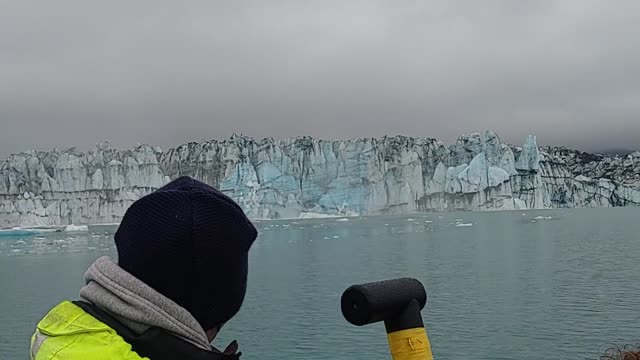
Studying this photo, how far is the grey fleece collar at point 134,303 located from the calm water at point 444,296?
10.8 m

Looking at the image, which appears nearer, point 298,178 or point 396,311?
point 396,311

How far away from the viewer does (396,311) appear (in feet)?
3.69

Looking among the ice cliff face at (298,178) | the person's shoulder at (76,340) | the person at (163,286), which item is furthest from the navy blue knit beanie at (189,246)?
the ice cliff face at (298,178)

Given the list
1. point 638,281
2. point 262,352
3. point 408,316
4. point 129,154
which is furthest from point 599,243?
point 129,154

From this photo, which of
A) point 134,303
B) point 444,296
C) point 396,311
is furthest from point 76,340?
point 444,296

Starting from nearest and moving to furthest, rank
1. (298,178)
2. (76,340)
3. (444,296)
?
1. (76,340)
2. (444,296)
3. (298,178)

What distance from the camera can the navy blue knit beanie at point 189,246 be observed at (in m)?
0.99

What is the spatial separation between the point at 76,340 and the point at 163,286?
0.16 meters

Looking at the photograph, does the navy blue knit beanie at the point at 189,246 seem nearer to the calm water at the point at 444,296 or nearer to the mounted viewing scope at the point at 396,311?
the mounted viewing scope at the point at 396,311

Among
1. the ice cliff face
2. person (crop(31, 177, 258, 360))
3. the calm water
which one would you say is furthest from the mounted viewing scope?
the ice cliff face

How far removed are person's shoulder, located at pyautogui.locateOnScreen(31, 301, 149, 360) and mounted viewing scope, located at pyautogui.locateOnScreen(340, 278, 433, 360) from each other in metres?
0.37

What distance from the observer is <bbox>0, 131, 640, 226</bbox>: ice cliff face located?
66938 millimetres

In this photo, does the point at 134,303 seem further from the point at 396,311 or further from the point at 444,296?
the point at 444,296

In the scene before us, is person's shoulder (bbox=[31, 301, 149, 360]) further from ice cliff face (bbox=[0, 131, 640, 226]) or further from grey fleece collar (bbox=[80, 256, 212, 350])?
ice cliff face (bbox=[0, 131, 640, 226])
